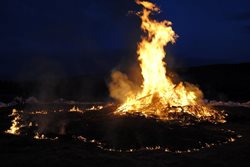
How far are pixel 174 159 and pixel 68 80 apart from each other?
2728 inches

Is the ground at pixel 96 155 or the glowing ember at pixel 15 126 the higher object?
the glowing ember at pixel 15 126

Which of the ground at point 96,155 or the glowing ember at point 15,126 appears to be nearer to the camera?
the ground at point 96,155

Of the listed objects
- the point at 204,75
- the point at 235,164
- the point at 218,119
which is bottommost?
the point at 235,164

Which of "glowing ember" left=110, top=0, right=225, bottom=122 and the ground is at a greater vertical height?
"glowing ember" left=110, top=0, right=225, bottom=122

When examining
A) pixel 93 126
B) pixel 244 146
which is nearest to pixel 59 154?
pixel 93 126

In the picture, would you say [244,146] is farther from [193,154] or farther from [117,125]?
[117,125]

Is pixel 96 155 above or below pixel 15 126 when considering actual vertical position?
below

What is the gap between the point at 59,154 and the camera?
16.6 metres

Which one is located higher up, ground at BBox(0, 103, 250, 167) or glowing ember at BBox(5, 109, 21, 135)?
glowing ember at BBox(5, 109, 21, 135)

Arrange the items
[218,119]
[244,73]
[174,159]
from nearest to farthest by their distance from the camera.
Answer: [174,159]
[218,119]
[244,73]

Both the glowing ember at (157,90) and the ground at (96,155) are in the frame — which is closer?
the ground at (96,155)

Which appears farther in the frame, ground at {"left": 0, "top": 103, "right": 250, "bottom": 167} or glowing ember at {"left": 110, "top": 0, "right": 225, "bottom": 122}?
glowing ember at {"left": 110, "top": 0, "right": 225, "bottom": 122}

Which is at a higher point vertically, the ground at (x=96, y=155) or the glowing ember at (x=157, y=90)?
the glowing ember at (x=157, y=90)

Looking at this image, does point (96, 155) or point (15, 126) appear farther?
point (15, 126)
